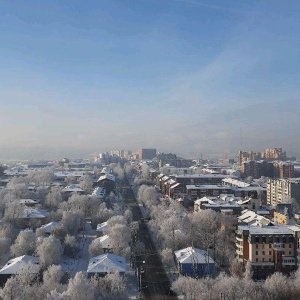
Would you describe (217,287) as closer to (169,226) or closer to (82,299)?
(82,299)

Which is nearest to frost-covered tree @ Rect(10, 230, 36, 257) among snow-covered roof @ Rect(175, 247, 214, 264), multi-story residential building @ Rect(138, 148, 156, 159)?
snow-covered roof @ Rect(175, 247, 214, 264)

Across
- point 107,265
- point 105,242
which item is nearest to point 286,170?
point 105,242

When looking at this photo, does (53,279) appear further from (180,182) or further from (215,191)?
(180,182)

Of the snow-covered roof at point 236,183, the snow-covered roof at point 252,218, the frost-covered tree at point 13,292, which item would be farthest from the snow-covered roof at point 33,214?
the snow-covered roof at point 236,183

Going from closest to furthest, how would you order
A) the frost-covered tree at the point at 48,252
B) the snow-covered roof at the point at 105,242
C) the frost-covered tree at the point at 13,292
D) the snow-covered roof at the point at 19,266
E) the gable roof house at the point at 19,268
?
the frost-covered tree at the point at 13,292 < the gable roof house at the point at 19,268 < the snow-covered roof at the point at 19,266 < the frost-covered tree at the point at 48,252 < the snow-covered roof at the point at 105,242

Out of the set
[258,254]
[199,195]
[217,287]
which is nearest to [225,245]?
[258,254]

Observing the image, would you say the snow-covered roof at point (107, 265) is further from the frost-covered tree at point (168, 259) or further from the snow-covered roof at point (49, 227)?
the snow-covered roof at point (49, 227)

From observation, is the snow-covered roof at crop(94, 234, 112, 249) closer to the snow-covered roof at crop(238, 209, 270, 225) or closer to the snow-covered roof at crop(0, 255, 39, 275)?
the snow-covered roof at crop(0, 255, 39, 275)
